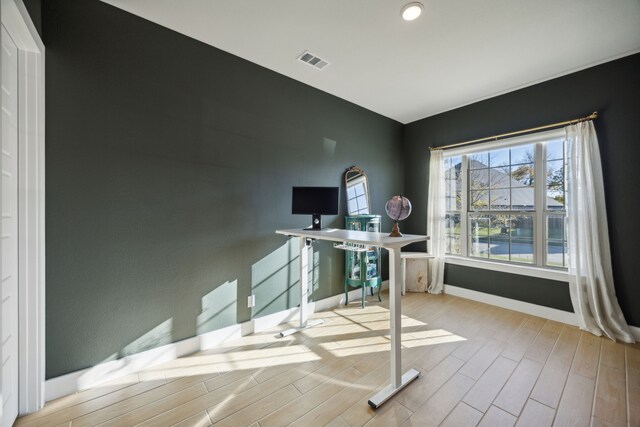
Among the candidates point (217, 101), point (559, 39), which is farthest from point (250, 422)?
point (559, 39)

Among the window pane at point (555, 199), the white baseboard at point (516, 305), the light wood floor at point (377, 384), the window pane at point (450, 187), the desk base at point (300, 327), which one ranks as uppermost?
the window pane at point (450, 187)

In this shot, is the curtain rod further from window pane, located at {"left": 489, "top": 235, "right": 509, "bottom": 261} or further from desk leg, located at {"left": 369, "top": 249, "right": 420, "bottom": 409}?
desk leg, located at {"left": 369, "top": 249, "right": 420, "bottom": 409}

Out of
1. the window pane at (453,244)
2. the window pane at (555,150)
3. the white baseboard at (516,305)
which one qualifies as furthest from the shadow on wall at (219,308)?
the window pane at (555,150)

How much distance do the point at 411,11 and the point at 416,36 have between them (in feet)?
1.10

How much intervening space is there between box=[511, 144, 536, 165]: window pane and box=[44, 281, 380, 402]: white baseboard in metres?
3.33

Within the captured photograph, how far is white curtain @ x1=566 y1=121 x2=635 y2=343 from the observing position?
258cm

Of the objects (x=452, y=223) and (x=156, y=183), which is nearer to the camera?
(x=156, y=183)

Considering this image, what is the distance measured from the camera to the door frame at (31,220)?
1.59 m

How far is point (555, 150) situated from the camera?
3.09 m

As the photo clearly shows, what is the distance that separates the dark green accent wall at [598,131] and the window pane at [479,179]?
0.50m

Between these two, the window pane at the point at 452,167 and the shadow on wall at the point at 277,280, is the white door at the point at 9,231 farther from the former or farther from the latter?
the window pane at the point at 452,167

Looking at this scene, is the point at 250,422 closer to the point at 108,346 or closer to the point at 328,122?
the point at 108,346

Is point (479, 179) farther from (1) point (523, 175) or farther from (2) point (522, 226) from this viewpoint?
(2) point (522, 226)

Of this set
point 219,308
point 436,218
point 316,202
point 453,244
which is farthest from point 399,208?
point 453,244
